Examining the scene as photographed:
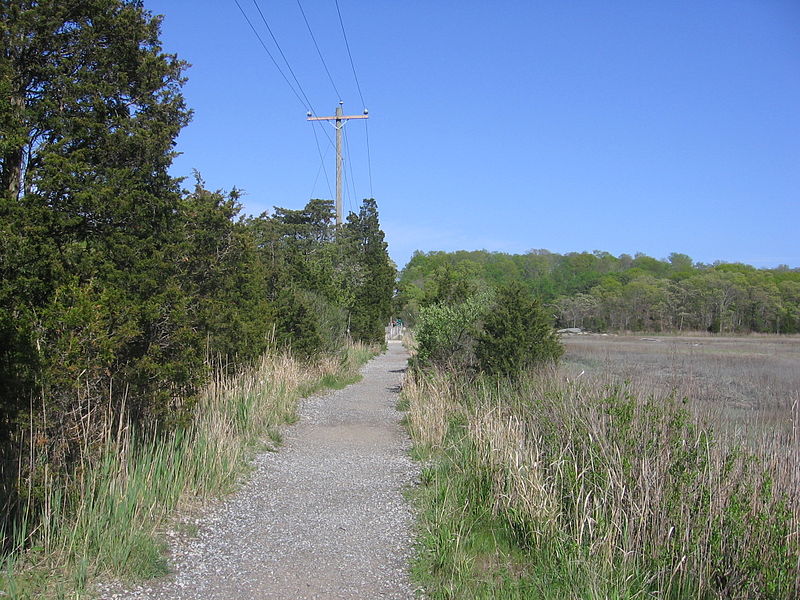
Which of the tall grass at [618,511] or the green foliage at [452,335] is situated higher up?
the green foliage at [452,335]

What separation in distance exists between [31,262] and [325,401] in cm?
922

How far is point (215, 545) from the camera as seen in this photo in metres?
5.18

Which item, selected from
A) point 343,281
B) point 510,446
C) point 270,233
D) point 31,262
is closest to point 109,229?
point 31,262

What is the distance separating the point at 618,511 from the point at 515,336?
691 cm

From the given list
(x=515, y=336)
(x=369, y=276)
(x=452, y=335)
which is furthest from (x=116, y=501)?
(x=369, y=276)

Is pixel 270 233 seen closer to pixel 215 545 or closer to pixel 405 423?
pixel 405 423

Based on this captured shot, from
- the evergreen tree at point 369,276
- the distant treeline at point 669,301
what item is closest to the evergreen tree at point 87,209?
the distant treeline at point 669,301

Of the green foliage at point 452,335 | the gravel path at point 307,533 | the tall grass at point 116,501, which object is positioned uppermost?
the green foliage at point 452,335

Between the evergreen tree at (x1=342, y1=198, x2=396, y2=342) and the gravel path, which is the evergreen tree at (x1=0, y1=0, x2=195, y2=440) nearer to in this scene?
the gravel path

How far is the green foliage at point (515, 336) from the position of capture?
37.9ft

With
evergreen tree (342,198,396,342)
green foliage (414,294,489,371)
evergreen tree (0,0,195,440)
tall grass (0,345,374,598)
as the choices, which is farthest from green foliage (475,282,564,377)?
evergreen tree (342,198,396,342)

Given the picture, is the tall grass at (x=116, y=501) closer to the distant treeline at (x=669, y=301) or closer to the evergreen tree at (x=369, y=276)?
the distant treeline at (x=669, y=301)

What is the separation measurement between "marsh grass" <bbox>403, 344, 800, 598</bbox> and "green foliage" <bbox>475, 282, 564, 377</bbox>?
4825 mm

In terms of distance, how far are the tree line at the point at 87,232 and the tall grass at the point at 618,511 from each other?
9.20 ft
